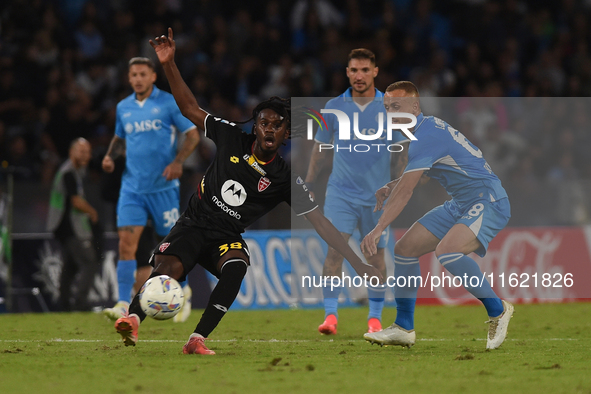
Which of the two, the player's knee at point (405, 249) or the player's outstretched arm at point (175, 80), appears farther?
the player's knee at point (405, 249)

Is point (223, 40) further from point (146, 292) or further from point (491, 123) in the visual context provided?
point (146, 292)

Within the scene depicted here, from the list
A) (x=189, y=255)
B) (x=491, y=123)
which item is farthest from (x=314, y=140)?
(x=491, y=123)

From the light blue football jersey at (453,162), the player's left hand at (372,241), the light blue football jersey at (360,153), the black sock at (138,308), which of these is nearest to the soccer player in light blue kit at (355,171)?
the light blue football jersey at (360,153)

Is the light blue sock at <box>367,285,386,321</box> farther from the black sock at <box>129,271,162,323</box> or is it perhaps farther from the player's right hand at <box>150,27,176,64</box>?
the player's right hand at <box>150,27,176,64</box>

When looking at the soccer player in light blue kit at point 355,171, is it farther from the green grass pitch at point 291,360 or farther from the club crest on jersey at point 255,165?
the club crest on jersey at point 255,165

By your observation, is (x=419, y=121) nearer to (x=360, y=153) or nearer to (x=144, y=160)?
(x=360, y=153)

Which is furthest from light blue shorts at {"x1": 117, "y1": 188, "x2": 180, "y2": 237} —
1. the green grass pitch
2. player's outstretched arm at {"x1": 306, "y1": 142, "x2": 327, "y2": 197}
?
player's outstretched arm at {"x1": 306, "y1": 142, "x2": 327, "y2": 197}

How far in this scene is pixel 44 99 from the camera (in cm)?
1329

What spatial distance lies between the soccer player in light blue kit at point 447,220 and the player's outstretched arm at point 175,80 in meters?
1.72

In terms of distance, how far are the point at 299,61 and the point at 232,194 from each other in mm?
9224

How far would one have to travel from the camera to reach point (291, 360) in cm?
576

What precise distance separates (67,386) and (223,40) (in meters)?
11.2

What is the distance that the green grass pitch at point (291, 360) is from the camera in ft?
15.1

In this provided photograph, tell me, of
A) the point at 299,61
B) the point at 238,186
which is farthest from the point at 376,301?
the point at 299,61
